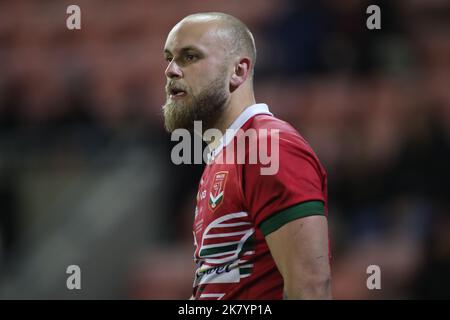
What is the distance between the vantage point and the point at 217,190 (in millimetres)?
2840

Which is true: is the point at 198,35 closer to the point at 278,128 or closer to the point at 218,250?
the point at 278,128

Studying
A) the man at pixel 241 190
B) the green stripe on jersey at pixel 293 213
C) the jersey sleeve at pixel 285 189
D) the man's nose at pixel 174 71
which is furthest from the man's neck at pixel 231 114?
the green stripe on jersey at pixel 293 213

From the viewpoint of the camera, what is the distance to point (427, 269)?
18.1ft

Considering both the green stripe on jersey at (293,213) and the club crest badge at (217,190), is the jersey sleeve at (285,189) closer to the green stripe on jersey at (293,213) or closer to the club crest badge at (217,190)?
the green stripe on jersey at (293,213)

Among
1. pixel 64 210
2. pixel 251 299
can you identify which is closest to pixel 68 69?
pixel 64 210

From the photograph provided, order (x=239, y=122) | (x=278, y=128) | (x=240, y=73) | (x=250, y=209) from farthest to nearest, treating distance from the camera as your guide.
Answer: (x=240, y=73), (x=239, y=122), (x=278, y=128), (x=250, y=209)

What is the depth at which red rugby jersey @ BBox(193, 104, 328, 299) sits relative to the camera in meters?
2.54

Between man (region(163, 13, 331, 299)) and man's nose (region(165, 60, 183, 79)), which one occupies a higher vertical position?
man's nose (region(165, 60, 183, 79))

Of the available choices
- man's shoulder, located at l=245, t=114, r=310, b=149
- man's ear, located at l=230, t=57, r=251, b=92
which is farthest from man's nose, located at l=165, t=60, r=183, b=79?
man's shoulder, located at l=245, t=114, r=310, b=149

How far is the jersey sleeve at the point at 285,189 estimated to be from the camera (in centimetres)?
252

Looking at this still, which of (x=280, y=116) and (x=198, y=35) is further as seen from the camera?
(x=280, y=116)

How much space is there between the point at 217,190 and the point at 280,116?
173 inches

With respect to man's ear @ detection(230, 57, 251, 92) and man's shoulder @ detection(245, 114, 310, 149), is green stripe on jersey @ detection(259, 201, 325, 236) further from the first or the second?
man's ear @ detection(230, 57, 251, 92)

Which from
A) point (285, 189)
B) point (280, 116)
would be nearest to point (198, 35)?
point (285, 189)
